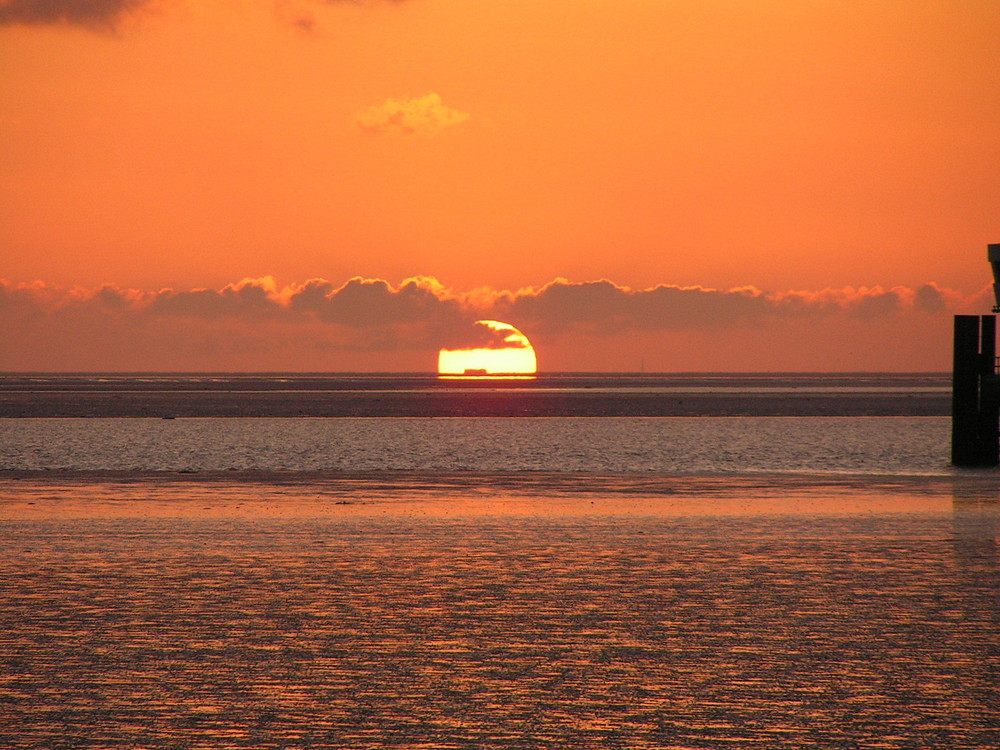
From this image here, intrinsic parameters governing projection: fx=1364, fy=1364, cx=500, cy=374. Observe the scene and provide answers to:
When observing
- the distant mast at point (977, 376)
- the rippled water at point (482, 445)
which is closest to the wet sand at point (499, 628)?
the distant mast at point (977, 376)

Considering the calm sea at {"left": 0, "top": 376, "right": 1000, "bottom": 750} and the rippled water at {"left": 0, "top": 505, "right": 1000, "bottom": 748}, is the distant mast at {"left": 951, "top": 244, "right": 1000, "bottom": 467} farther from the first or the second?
the rippled water at {"left": 0, "top": 505, "right": 1000, "bottom": 748}

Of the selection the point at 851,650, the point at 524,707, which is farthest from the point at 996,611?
the point at 524,707

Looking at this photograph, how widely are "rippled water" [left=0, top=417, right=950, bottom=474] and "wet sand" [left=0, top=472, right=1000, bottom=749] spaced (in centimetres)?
1081

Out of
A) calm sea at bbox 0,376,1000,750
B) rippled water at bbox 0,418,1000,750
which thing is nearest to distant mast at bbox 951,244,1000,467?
calm sea at bbox 0,376,1000,750

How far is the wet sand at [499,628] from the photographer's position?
23.2ft

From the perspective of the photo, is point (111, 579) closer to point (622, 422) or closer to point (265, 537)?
point (265, 537)

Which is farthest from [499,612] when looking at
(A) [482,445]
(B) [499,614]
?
(A) [482,445]

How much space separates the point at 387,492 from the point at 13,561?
8808 mm

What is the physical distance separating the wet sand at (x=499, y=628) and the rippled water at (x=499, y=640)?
0.09ft

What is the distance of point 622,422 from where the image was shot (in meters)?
52.7

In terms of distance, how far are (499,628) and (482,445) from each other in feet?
86.7

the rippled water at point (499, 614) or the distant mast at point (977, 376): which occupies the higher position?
the distant mast at point (977, 376)

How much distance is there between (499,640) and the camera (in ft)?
30.7

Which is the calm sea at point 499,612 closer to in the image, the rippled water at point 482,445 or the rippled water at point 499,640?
the rippled water at point 499,640
